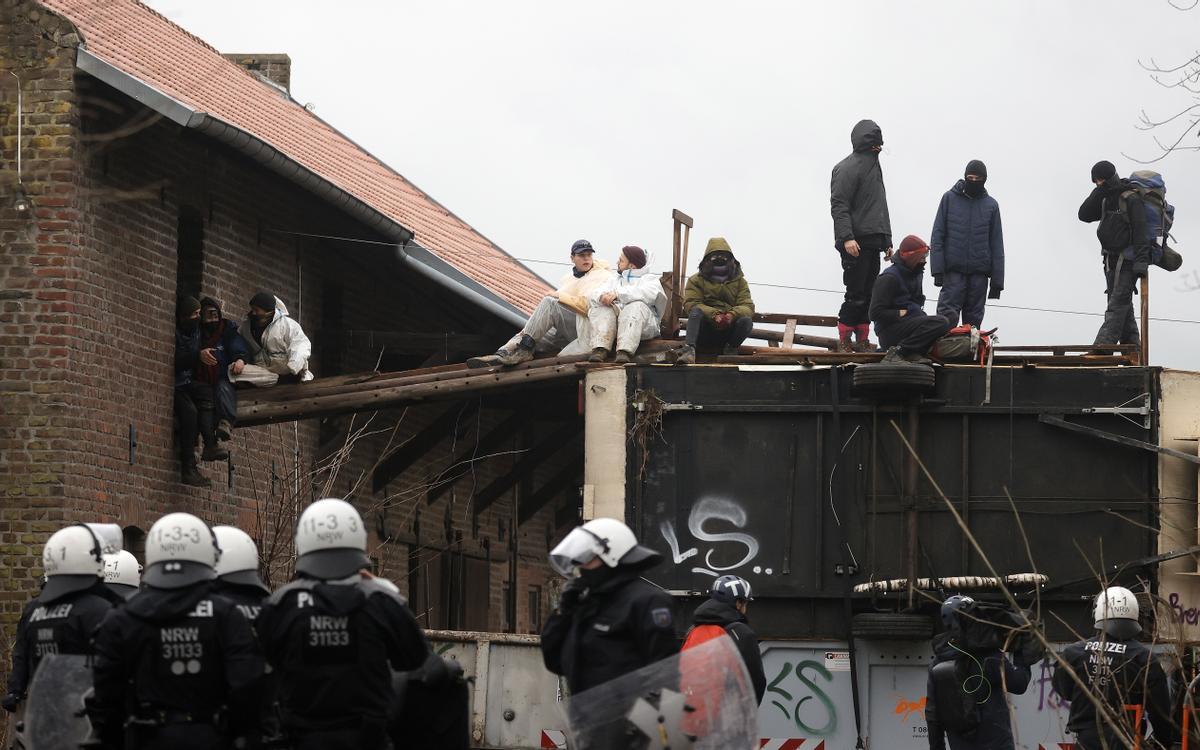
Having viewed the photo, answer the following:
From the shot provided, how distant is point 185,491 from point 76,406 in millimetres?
1984

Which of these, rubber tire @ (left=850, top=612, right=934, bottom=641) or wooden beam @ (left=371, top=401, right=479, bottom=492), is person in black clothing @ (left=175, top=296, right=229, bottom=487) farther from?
rubber tire @ (left=850, top=612, right=934, bottom=641)

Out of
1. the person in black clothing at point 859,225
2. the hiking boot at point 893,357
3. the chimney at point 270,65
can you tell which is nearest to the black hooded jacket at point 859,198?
the person in black clothing at point 859,225

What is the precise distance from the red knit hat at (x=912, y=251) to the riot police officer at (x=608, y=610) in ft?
22.2

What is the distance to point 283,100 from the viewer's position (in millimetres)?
26406

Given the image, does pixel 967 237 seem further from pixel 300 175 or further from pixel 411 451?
pixel 411 451

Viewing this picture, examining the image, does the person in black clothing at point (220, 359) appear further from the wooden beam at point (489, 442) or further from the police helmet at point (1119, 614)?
→ the police helmet at point (1119, 614)

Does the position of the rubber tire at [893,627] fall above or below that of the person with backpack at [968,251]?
below

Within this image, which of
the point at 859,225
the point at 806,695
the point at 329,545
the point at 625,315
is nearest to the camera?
the point at 329,545

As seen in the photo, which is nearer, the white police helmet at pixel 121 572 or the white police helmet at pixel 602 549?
the white police helmet at pixel 602 549

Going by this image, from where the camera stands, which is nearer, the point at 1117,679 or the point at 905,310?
the point at 1117,679

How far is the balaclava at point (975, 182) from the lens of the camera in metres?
16.1

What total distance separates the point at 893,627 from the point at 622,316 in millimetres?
3442

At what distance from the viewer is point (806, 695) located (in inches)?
525

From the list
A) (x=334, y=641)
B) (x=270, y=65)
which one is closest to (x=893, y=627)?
(x=334, y=641)
